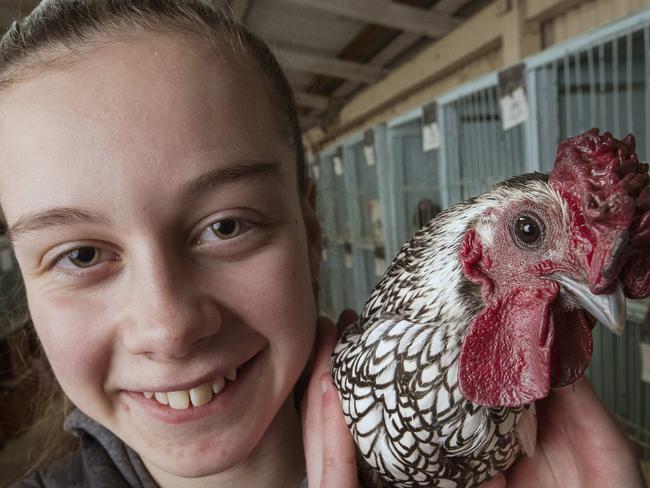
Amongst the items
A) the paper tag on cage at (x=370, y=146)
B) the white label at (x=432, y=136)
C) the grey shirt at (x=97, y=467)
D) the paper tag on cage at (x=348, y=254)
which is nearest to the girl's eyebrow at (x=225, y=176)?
the grey shirt at (x=97, y=467)

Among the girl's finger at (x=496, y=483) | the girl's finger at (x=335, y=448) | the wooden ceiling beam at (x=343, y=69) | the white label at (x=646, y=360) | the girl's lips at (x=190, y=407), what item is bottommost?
the white label at (x=646, y=360)

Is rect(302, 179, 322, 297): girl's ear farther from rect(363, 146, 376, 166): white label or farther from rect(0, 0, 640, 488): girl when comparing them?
rect(363, 146, 376, 166): white label

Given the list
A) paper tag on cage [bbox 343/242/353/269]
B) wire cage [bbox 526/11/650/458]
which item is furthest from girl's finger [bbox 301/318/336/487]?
paper tag on cage [bbox 343/242/353/269]

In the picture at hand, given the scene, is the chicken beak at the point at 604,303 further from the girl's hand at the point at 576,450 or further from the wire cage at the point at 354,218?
the wire cage at the point at 354,218

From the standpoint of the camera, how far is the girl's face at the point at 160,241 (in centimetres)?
59

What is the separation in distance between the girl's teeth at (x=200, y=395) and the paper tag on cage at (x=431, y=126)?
186 centimetres

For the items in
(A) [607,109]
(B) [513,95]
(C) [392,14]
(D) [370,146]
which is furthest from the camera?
(D) [370,146]

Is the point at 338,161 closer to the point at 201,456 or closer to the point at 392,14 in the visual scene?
the point at 392,14

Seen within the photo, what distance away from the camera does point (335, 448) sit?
74 cm

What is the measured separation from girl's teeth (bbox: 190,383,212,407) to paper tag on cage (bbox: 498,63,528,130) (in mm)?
1415

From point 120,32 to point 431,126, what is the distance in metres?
1.84

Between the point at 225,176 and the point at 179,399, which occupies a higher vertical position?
the point at 225,176

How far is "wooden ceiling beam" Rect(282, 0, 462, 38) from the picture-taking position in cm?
225

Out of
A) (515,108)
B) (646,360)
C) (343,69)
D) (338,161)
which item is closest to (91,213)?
(515,108)
